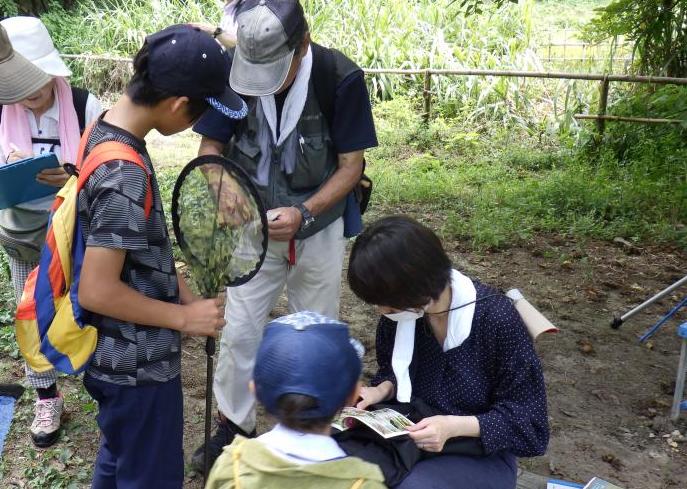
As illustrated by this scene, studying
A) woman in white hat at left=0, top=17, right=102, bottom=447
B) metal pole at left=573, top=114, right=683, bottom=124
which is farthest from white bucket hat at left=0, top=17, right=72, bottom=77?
metal pole at left=573, top=114, right=683, bottom=124

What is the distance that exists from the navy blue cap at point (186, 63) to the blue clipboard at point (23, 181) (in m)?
0.85

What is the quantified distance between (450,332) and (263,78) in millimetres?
1032

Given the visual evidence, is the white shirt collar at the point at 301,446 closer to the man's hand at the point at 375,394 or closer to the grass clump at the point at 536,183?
the man's hand at the point at 375,394

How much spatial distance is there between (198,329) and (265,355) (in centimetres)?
63

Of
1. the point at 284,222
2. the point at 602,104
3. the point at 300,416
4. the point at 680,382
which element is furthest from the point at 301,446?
the point at 602,104

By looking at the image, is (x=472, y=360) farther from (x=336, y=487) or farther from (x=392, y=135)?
(x=392, y=135)

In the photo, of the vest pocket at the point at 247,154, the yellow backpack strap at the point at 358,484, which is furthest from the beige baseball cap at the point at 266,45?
the yellow backpack strap at the point at 358,484

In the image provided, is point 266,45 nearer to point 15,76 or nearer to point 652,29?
point 15,76

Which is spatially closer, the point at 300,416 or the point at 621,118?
the point at 300,416

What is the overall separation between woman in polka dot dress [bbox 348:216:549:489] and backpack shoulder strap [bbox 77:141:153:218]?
600 mm

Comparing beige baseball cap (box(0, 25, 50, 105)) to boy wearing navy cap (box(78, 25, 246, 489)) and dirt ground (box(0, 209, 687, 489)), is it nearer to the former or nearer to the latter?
boy wearing navy cap (box(78, 25, 246, 489))

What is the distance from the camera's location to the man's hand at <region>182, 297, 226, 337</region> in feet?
6.40

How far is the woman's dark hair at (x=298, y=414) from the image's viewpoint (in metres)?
1.34

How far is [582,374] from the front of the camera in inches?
142
